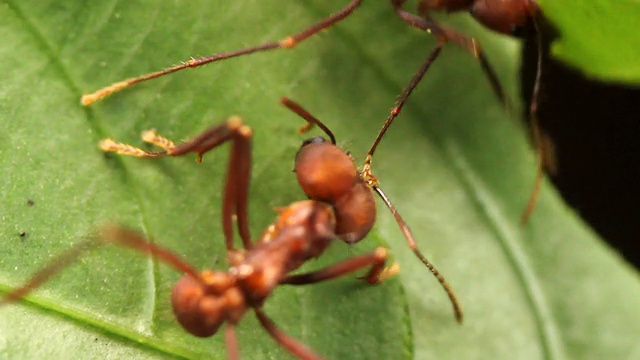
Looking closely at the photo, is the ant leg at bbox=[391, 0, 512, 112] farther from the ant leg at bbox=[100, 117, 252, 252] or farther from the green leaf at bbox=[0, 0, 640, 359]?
the ant leg at bbox=[100, 117, 252, 252]

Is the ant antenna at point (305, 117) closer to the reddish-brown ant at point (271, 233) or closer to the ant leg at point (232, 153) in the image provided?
A: the reddish-brown ant at point (271, 233)

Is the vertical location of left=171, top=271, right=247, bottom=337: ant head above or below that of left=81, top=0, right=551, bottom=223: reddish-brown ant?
below

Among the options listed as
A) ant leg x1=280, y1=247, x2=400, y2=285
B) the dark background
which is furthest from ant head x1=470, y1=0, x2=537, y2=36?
ant leg x1=280, y1=247, x2=400, y2=285

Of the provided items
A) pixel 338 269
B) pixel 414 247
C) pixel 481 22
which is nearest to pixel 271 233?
pixel 338 269

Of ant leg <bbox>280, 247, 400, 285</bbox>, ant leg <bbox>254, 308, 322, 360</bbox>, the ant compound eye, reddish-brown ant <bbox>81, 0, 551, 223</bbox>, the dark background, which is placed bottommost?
the dark background

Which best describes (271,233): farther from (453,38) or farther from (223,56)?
(453,38)

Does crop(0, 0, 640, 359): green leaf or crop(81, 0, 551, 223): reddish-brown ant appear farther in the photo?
crop(81, 0, 551, 223): reddish-brown ant

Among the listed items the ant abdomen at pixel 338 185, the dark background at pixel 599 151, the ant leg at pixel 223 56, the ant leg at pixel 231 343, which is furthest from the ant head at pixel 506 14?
the ant leg at pixel 231 343
